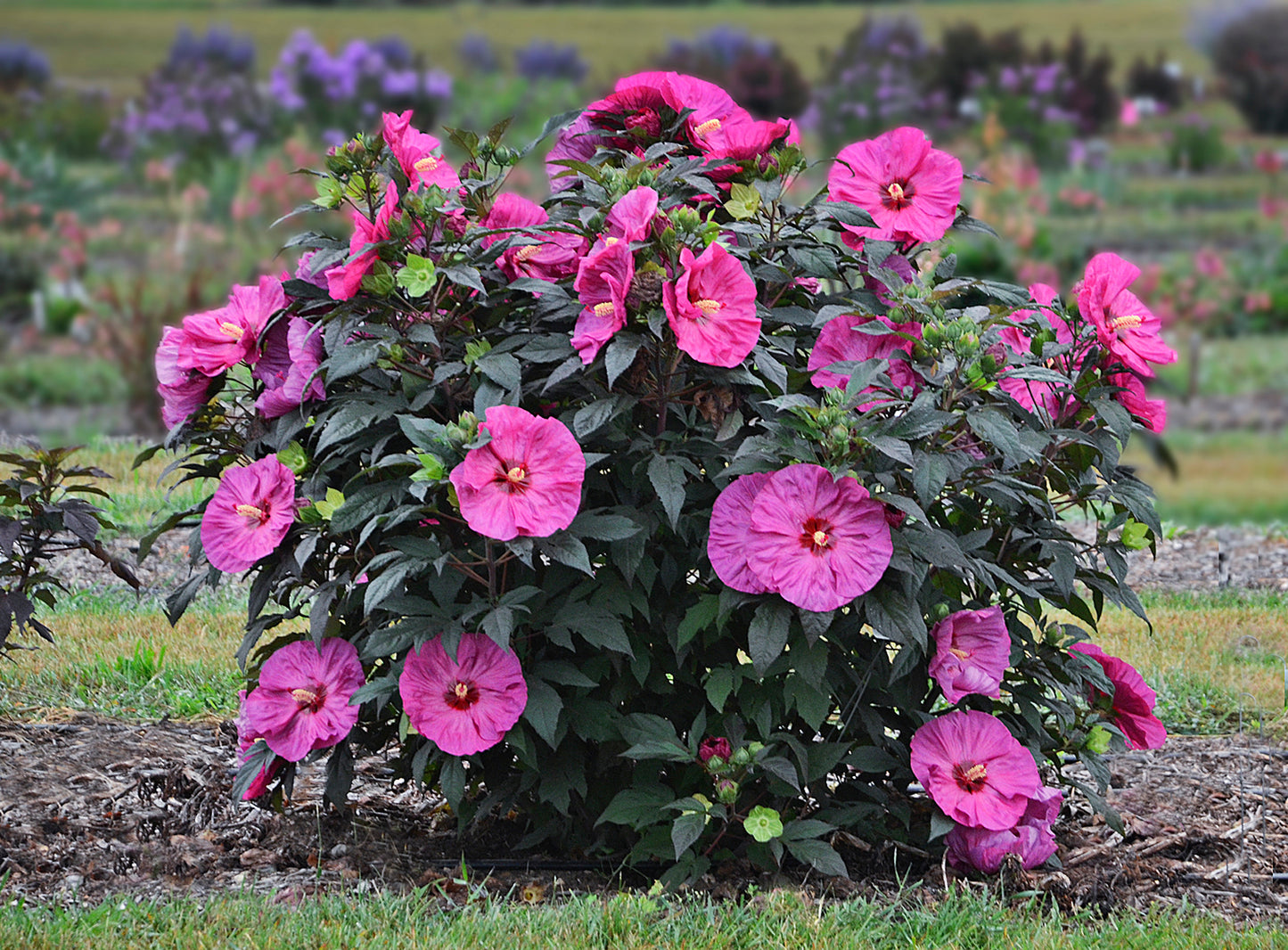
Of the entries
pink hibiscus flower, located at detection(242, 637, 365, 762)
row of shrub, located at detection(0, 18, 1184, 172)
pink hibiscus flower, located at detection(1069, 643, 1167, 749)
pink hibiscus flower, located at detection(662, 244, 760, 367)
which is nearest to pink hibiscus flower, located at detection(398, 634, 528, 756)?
pink hibiscus flower, located at detection(242, 637, 365, 762)

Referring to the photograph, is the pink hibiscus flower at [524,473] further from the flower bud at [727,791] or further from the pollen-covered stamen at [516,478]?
the flower bud at [727,791]

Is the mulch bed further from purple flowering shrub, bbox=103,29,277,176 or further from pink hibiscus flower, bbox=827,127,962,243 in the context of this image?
purple flowering shrub, bbox=103,29,277,176

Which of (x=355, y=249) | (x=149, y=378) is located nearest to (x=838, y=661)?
Result: (x=355, y=249)

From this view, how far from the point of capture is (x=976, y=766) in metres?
2.20

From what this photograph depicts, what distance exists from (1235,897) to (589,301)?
1.48m

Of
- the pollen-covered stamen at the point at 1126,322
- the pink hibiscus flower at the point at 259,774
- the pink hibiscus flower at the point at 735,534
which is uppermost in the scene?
the pollen-covered stamen at the point at 1126,322

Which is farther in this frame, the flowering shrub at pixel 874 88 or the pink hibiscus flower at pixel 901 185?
the flowering shrub at pixel 874 88

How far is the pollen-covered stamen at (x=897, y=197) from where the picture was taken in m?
2.27

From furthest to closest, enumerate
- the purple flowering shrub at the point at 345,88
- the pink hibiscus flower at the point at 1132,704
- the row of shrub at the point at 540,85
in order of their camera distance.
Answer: the row of shrub at the point at 540,85 → the purple flowering shrub at the point at 345,88 → the pink hibiscus flower at the point at 1132,704

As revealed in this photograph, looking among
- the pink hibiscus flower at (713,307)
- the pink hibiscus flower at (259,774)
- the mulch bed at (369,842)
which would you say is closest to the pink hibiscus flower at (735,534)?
the pink hibiscus flower at (713,307)

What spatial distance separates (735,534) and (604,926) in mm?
614

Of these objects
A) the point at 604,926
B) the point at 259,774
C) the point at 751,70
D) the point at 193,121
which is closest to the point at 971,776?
the point at 604,926

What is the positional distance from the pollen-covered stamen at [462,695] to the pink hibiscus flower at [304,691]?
0.20 meters

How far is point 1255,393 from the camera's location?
814 centimetres
